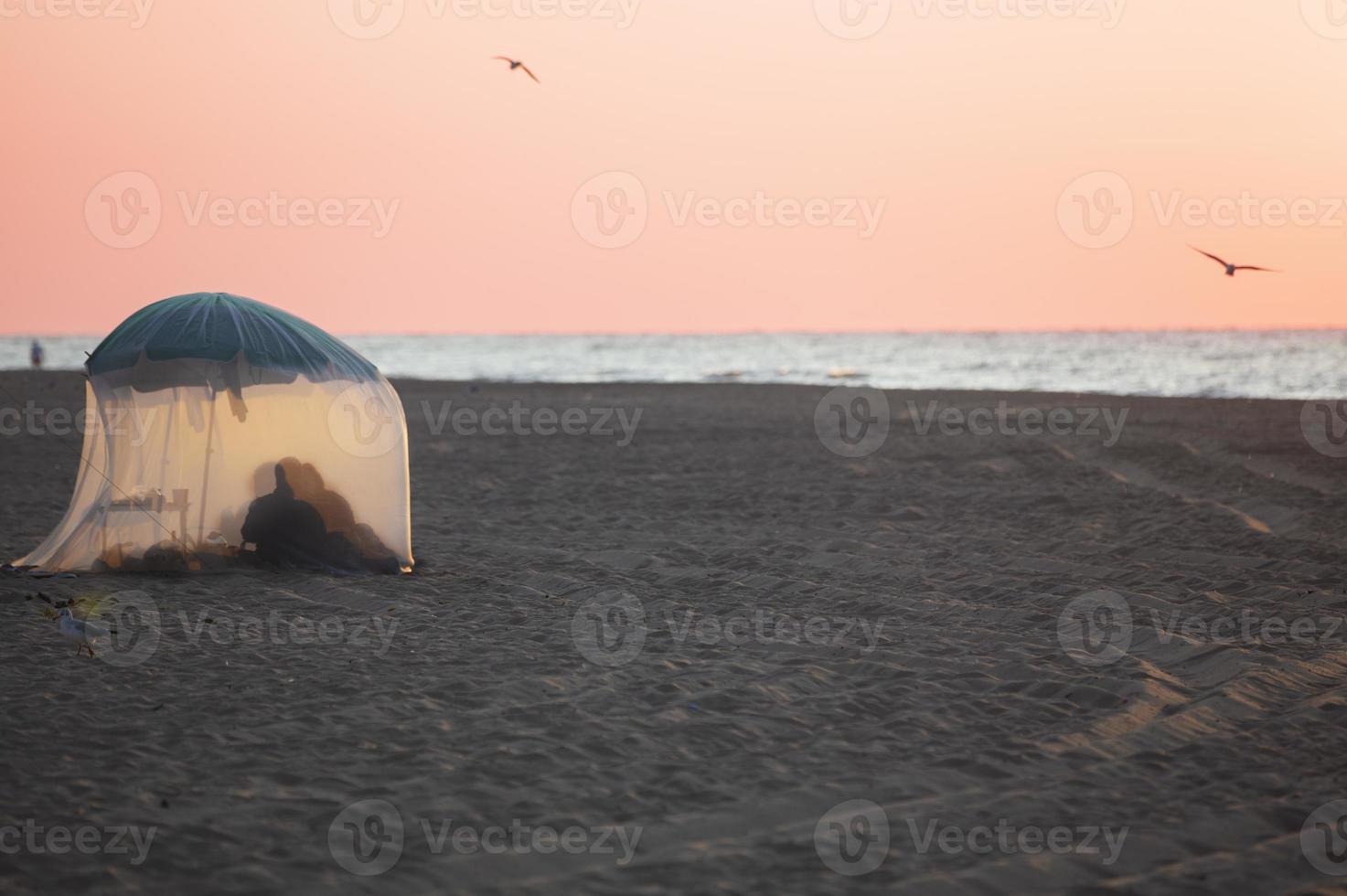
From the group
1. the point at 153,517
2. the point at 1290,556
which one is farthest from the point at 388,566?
the point at 1290,556

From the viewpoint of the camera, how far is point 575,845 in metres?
4.76

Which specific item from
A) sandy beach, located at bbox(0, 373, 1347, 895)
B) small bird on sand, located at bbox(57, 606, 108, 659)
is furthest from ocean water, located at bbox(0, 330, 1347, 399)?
small bird on sand, located at bbox(57, 606, 108, 659)

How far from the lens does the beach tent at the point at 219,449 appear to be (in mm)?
9781

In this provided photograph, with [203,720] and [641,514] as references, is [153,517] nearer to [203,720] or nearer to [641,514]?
[203,720]

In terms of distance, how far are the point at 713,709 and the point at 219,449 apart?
19.5 feet

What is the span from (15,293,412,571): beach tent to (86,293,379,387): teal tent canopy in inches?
0.5

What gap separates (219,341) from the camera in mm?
9805

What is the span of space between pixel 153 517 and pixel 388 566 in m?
2.23

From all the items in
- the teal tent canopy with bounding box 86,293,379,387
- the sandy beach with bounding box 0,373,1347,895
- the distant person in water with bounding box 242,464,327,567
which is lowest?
the sandy beach with bounding box 0,373,1347,895

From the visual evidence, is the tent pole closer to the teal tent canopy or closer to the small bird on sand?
the teal tent canopy

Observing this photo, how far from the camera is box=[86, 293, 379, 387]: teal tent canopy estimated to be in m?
9.73

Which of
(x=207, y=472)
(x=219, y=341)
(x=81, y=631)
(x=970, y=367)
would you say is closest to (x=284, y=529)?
(x=207, y=472)

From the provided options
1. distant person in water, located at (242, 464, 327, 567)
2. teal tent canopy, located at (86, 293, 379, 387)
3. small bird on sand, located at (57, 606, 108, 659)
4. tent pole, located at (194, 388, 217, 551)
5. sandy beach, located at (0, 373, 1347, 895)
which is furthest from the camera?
distant person in water, located at (242, 464, 327, 567)

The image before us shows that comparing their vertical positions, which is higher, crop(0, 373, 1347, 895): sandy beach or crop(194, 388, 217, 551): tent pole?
crop(194, 388, 217, 551): tent pole
